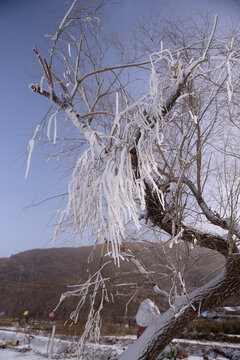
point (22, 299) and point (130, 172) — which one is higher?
point (130, 172)

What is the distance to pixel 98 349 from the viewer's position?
6.58 m

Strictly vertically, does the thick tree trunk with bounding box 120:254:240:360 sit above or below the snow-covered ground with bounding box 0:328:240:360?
above

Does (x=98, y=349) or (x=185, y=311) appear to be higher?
(x=185, y=311)

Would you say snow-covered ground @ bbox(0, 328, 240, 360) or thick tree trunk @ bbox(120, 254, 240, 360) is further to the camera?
snow-covered ground @ bbox(0, 328, 240, 360)

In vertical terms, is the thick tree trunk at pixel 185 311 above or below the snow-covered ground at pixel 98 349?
above

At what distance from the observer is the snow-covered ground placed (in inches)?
271

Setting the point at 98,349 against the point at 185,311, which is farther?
the point at 98,349

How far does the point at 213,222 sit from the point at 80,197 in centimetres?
239

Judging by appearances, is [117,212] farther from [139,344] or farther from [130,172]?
[139,344]

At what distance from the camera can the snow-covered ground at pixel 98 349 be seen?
6.89 m

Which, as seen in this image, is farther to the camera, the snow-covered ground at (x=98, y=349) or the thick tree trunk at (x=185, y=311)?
the snow-covered ground at (x=98, y=349)

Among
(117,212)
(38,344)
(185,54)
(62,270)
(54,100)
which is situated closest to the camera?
(117,212)

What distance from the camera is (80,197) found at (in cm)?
140

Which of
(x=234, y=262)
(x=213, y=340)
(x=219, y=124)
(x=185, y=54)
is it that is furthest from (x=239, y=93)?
(x=213, y=340)
